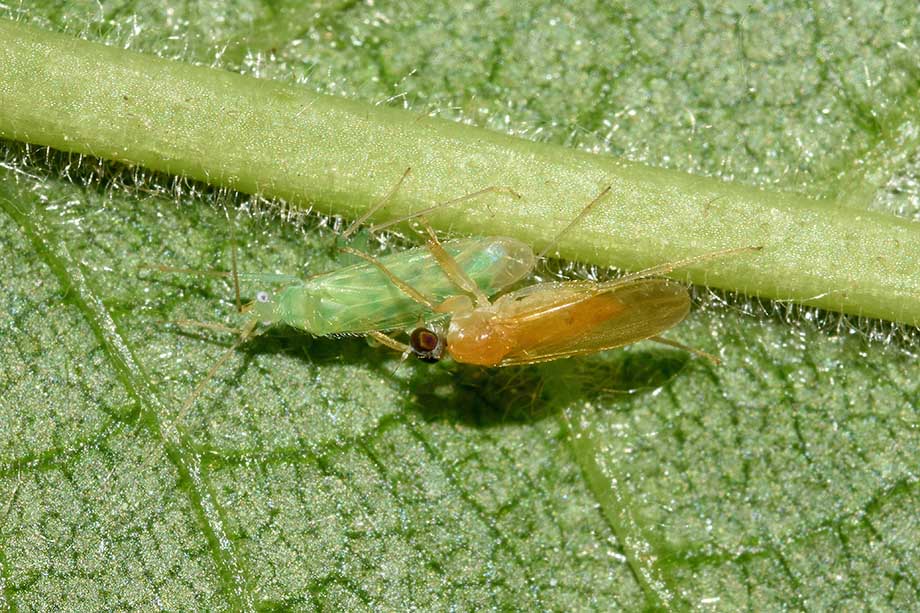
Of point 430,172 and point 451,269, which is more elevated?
point 430,172

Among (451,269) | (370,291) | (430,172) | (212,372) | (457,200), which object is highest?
(430,172)

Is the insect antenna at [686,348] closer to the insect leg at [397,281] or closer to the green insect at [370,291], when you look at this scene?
the green insect at [370,291]

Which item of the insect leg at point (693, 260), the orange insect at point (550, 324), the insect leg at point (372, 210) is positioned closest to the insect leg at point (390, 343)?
the orange insect at point (550, 324)

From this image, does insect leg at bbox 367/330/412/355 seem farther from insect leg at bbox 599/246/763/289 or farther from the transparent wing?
insect leg at bbox 599/246/763/289

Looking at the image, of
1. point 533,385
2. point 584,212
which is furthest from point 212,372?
point 584,212

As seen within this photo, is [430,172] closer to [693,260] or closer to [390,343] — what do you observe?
[390,343]

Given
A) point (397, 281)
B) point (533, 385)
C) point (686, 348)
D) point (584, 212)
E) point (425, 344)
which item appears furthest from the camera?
point (533, 385)

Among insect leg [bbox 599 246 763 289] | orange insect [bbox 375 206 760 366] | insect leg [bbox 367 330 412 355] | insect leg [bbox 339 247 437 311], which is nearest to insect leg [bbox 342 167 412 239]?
insect leg [bbox 339 247 437 311]
